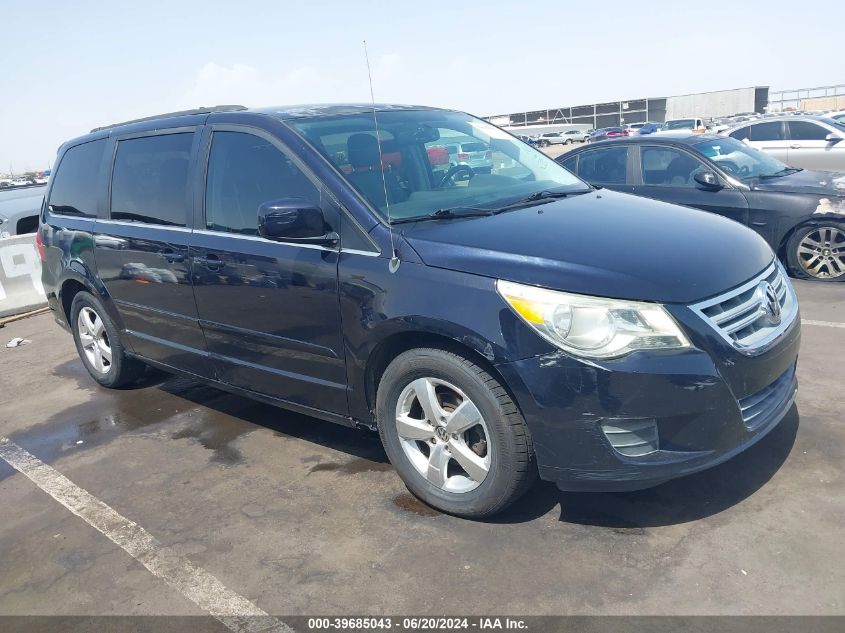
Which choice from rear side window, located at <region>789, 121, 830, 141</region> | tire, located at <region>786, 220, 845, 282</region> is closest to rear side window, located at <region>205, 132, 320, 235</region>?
tire, located at <region>786, 220, 845, 282</region>

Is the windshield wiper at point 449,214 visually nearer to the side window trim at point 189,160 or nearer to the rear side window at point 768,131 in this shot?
the side window trim at point 189,160

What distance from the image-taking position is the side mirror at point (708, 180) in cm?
724

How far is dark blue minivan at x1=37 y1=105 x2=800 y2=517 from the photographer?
2.81 metres

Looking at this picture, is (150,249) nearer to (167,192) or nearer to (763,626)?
(167,192)

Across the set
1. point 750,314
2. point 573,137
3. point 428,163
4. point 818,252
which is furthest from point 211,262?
point 573,137

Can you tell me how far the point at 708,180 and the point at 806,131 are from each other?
286 inches

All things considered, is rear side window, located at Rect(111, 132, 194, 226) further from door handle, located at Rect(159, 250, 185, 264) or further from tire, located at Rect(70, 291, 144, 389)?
tire, located at Rect(70, 291, 144, 389)

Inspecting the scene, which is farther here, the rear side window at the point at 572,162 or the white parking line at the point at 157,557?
the rear side window at the point at 572,162

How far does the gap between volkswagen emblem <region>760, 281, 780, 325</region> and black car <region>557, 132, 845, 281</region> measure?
431 cm

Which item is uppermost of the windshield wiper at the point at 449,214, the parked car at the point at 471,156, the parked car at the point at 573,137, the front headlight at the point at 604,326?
the parked car at the point at 471,156

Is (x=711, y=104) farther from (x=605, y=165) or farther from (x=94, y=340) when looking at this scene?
(x=94, y=340)

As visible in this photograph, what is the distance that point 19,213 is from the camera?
10344mm

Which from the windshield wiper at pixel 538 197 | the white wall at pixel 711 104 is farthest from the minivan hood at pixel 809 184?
the white wall at pixel 711 104

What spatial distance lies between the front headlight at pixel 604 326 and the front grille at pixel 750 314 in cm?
18
